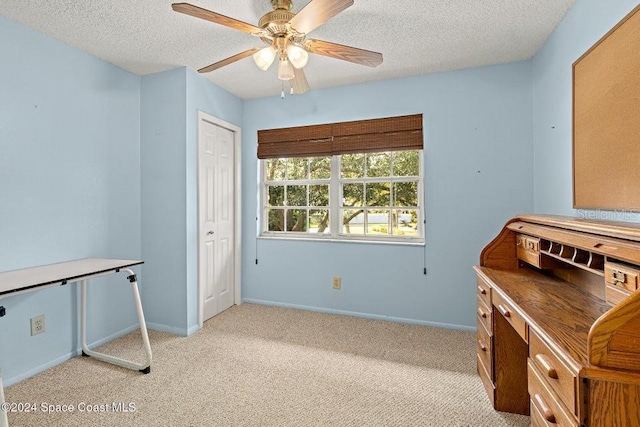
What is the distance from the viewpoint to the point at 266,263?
144 inches

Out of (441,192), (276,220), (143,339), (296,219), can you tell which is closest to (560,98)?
(441,192)

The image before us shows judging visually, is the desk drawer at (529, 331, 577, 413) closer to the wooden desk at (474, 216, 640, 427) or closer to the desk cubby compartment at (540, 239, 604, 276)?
the wooden desk at (474, 216, 640, 427)

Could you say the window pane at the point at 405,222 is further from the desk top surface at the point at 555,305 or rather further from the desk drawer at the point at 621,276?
the desk drawer at the point at 621,276

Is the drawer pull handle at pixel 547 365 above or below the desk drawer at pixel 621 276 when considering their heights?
below

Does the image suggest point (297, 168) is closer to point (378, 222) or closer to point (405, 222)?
point (378, 222)

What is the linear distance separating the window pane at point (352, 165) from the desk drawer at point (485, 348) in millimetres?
1877

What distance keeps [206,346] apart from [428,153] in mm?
2676

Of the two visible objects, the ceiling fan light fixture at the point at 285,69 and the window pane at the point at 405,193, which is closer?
the ceiling fan light fixture at the point at 285,69

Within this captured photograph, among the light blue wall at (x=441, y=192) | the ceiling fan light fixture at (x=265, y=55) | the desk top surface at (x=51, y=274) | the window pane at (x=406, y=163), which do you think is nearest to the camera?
the desk top surface at (x=51, y=274)

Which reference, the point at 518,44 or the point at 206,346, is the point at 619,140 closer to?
the point at 518,44

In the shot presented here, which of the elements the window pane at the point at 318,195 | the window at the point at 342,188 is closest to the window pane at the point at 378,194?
the window at the point at 342,188

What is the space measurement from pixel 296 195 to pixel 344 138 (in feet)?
2.88

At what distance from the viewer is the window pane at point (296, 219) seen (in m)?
3.63

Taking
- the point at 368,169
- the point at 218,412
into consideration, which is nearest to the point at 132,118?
the point at 368,169
